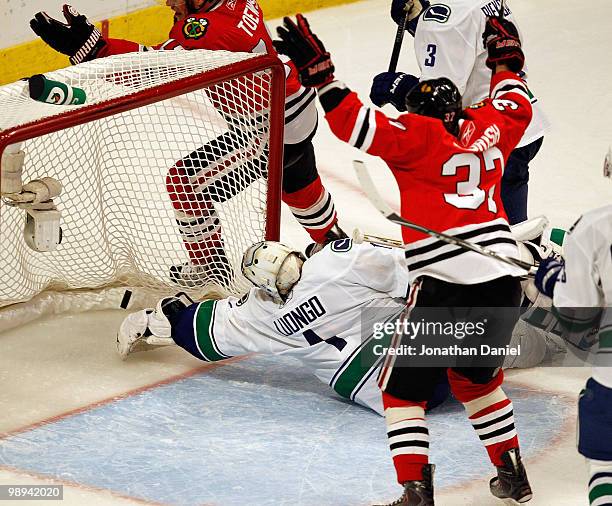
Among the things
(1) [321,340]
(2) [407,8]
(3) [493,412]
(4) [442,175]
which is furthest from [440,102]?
(2) [407,8]

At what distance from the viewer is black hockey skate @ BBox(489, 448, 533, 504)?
279 cm

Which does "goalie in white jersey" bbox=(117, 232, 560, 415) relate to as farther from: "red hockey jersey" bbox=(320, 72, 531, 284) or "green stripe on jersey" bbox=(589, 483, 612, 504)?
"green stripe on jersey" bbox=(589, 483, 612, 504)

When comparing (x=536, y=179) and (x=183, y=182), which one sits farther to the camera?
(x=536, y=179)

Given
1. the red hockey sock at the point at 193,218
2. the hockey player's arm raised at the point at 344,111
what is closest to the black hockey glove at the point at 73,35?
the red hockey sock at the point at 193,218

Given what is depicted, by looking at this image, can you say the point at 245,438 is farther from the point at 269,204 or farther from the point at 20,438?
the point at 269,204

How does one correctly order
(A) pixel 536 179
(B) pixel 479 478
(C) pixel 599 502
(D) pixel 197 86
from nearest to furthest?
1. (C) pixel 599 502
2. (B) pixel 479 478
3. (D) pixel 197 86
4. (A) pixel 536 179

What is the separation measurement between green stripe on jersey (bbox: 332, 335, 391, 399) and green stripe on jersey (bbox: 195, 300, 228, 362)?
365 mm

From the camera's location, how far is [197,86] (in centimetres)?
341

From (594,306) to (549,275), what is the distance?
0.12m

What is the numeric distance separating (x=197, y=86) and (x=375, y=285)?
0.74 metres

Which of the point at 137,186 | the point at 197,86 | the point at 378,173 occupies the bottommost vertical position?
the point at 378,173

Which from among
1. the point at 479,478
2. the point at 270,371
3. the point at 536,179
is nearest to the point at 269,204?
the point at 270,371

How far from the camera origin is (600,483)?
2451 mm

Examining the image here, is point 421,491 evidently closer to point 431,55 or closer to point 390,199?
point 431,55
